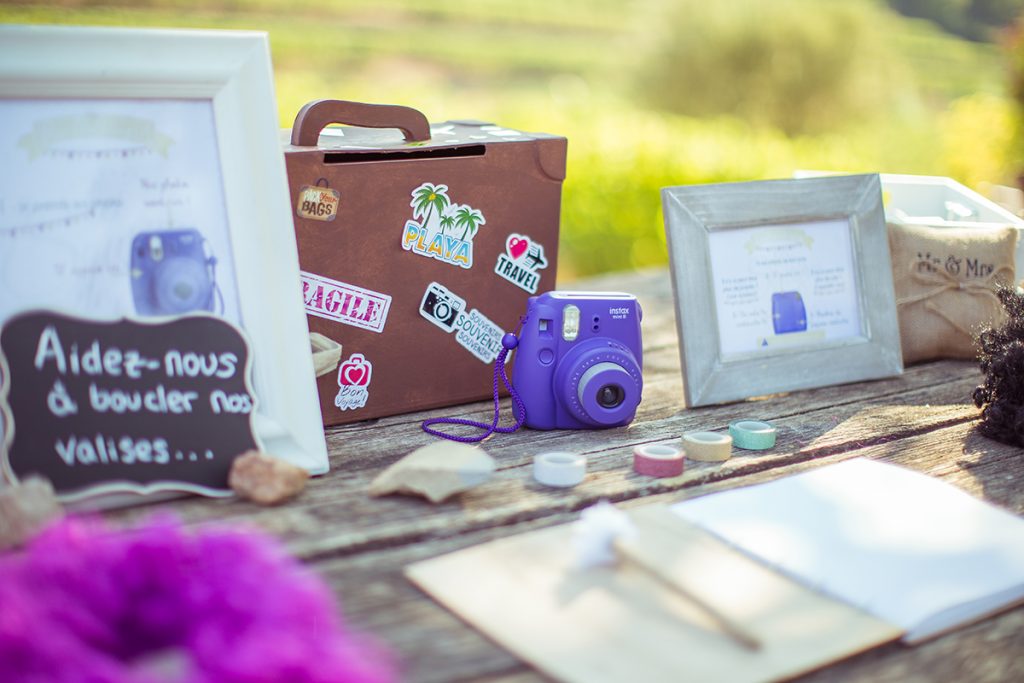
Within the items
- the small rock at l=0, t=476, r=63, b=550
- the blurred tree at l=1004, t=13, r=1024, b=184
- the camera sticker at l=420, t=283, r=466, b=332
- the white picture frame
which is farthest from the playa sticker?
the blurred tree at l=1004, t=13, r=1024, b=184

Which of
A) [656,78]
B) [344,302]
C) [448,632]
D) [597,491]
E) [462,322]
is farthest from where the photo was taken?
[656,78]

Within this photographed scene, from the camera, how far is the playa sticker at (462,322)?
137 centimetres

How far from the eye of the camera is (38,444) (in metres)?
0.91

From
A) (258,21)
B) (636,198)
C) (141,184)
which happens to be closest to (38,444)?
(141,184)

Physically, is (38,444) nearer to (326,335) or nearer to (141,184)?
(141,184)

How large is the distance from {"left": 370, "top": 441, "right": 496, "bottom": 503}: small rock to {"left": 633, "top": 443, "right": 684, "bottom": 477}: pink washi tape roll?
198mm

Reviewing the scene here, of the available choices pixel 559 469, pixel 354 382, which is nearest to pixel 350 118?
pixel 354 382

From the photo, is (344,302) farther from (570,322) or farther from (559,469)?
(559,469)

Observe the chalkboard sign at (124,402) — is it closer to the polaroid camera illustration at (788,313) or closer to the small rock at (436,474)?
the small rock at (436,474)

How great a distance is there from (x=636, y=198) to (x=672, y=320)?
2.81m

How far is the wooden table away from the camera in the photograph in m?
0.75

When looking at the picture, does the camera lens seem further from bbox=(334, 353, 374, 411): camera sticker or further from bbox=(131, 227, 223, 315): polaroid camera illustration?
bbox=(131, 227, 223, 315): polaroid camera illustration

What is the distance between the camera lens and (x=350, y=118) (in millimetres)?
1293

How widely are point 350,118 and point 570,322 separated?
0.43 m
